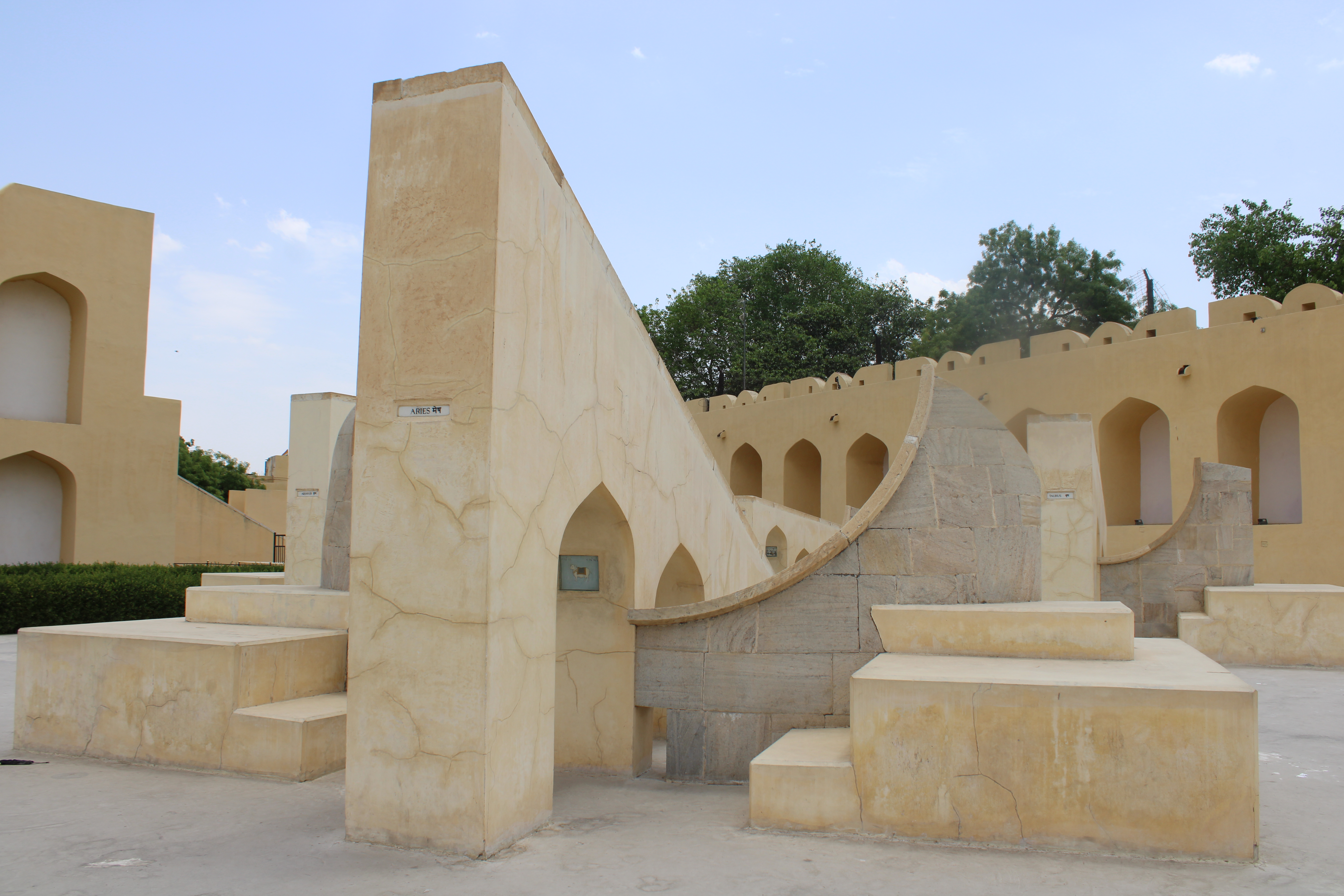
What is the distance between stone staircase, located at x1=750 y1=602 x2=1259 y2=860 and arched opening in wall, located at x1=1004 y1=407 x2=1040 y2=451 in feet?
53.4

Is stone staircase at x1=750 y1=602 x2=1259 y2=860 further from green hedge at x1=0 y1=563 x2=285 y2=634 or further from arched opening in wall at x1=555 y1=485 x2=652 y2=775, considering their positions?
green hedge at x1=0 y1=563 x2=285 y2=634

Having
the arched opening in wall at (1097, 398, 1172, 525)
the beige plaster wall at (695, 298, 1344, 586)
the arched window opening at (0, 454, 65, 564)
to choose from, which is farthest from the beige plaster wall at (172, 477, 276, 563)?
the arched opening in wall at (1097, 398, 1172, 525)

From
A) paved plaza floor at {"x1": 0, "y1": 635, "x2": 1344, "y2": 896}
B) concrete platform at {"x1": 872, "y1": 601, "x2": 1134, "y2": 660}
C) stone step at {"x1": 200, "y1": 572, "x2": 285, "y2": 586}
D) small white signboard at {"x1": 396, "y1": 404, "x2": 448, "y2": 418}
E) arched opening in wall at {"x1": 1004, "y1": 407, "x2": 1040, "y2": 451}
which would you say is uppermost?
arched opening in wall at {"x1": 1004, "y1": 407, "x2": 1040, "y2": 451}

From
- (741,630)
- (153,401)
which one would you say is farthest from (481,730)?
(153,401)

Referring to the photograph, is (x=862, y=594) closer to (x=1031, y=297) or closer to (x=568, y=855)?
(x=568, y=855)

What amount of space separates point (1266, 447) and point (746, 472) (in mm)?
13858

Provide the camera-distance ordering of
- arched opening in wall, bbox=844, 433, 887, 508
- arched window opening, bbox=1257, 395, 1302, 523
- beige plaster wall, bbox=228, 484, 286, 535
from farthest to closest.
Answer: beige plaster wall, bbox=228, 484, 286, 535, arched opening in wall, bbox=844, 433, 887, 508, arched window opening, bbox=1257, 395, 1302, 523

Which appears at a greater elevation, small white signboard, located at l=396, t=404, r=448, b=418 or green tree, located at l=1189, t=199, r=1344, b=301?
green tree, located at l=1189, t=199, r=1344, b=301

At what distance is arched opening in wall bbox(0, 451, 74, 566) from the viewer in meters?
15.2

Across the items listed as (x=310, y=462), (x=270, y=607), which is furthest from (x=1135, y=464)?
(x=270, y=607)

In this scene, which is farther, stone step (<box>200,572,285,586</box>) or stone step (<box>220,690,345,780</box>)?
stone step (<box>200,572,285,586</box>)

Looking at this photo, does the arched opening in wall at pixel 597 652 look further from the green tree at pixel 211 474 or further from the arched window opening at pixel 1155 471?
the green tree at pixel 211 474

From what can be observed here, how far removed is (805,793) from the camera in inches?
161

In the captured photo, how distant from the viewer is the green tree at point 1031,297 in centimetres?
2938
